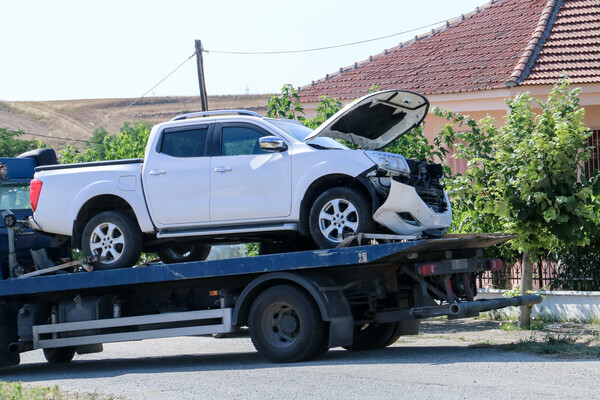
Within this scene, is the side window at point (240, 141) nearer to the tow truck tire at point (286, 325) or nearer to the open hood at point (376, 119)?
the open hood at point (376, 119)

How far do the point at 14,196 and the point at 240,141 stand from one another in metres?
4.14

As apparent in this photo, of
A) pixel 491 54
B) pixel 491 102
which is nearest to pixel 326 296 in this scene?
pixel 491 102

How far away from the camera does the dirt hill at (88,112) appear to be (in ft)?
299

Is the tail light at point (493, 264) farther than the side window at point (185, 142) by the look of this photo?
Yes

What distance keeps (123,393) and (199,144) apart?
11.2 feet

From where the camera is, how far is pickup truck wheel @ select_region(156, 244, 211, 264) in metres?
12.2

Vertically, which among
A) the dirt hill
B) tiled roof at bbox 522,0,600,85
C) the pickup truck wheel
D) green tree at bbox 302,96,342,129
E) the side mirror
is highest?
the dirt hill

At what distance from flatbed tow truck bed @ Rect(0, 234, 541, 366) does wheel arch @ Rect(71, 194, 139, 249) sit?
0.51 meters

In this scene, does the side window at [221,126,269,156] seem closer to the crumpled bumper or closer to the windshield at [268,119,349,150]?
the windshield at [268,119,349,150]

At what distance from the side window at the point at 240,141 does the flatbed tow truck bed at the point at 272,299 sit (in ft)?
4.27

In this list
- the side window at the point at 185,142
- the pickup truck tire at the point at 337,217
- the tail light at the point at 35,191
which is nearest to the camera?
the pickup truck tire at the point at 337,217

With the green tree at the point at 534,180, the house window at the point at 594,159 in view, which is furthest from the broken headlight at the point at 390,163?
the house window at the point at 594,159

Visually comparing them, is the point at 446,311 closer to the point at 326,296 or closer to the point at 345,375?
the point at 326,296

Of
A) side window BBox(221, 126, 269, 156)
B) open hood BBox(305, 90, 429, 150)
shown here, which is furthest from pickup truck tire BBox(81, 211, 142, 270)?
open hood BBox(305, 90, 429, 150)
